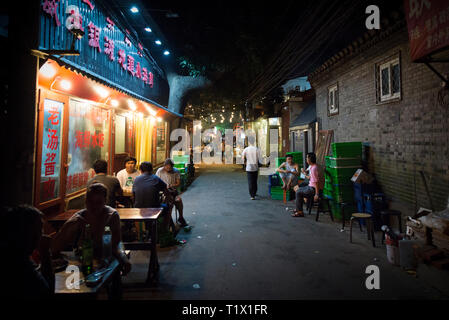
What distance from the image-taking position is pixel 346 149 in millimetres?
7523

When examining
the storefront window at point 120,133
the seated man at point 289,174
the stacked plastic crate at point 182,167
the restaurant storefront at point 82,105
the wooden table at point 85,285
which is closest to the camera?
the wooden table at point 85,285

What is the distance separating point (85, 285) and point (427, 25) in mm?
5929

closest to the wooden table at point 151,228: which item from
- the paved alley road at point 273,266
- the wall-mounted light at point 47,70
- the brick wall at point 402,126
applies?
the paved alley road at point 273,266

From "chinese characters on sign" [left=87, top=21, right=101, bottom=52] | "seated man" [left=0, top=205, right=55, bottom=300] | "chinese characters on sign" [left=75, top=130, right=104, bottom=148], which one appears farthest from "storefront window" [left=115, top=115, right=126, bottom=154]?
"seated man" [left=0, top=205, right=55, bottom=300]

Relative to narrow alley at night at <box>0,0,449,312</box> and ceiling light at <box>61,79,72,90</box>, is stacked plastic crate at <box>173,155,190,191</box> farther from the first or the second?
ceiling light at <box>61,79,72,90</box>

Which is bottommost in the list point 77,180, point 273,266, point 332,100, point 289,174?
point 273,266

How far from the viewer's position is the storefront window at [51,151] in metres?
5.05

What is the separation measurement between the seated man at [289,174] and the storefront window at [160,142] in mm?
7502

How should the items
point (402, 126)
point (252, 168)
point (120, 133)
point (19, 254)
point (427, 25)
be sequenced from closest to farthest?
point (19, 254), point (427, 25), point (402, 126), point (120, 133), point (252, 168)

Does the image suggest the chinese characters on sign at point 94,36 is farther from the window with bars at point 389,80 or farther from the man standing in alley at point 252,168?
the window with bars at point 389,80

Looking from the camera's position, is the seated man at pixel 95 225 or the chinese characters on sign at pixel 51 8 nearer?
the seated man at pixel 95 225

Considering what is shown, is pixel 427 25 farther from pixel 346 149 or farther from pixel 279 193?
pixel 279 193

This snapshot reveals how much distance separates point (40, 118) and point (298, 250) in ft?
19.0

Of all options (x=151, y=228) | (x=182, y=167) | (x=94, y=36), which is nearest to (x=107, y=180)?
(x=151, y=228)
